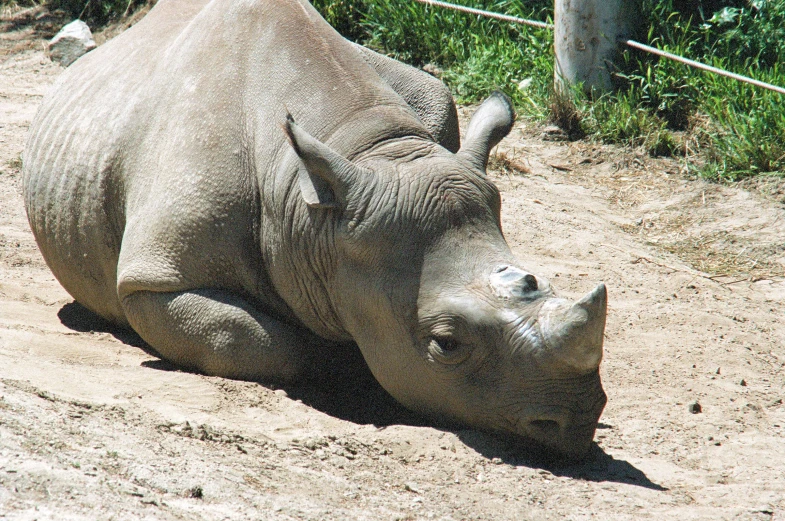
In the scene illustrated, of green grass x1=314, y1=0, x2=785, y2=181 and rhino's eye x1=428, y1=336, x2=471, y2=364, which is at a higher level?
rhino's eye x1=428, y1=336, x2=471, y2=364

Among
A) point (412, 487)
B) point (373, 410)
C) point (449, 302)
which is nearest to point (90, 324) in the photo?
point (373, 410)

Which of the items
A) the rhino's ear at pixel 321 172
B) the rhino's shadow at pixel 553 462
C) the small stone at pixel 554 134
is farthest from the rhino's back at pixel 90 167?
the small stone at pixel 554 134

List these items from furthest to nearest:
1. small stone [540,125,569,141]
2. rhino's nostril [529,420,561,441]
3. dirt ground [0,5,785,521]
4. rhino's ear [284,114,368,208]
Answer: small stone [540,125,569,141]
rhino's ear [284,114,368,208]
rhino's nostril [529,420,561,441]
dirt ground [0,5,785,521]

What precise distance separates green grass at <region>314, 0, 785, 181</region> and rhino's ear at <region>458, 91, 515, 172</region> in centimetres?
363

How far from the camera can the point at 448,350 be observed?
172 inches

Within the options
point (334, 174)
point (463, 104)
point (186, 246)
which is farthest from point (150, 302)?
point (463, 104)

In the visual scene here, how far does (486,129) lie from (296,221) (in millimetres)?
1005

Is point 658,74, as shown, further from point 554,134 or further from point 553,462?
point 553,462

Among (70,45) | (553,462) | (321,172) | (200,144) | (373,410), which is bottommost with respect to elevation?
(70,45)

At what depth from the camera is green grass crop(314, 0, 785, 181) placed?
8359 mm

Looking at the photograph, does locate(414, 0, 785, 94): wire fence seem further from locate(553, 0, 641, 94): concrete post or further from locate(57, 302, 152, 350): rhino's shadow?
locate(57, 302, 152, 350): rhino's shadow

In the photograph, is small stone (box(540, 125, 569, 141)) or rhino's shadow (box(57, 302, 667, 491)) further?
small stone (box(540, 125, 569, 141))

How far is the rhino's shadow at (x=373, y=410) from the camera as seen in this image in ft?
14.2

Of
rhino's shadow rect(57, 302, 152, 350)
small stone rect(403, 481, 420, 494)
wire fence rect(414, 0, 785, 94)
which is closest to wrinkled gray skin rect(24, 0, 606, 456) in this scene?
rhino's shadow rect(57, 302, 152, 350)
